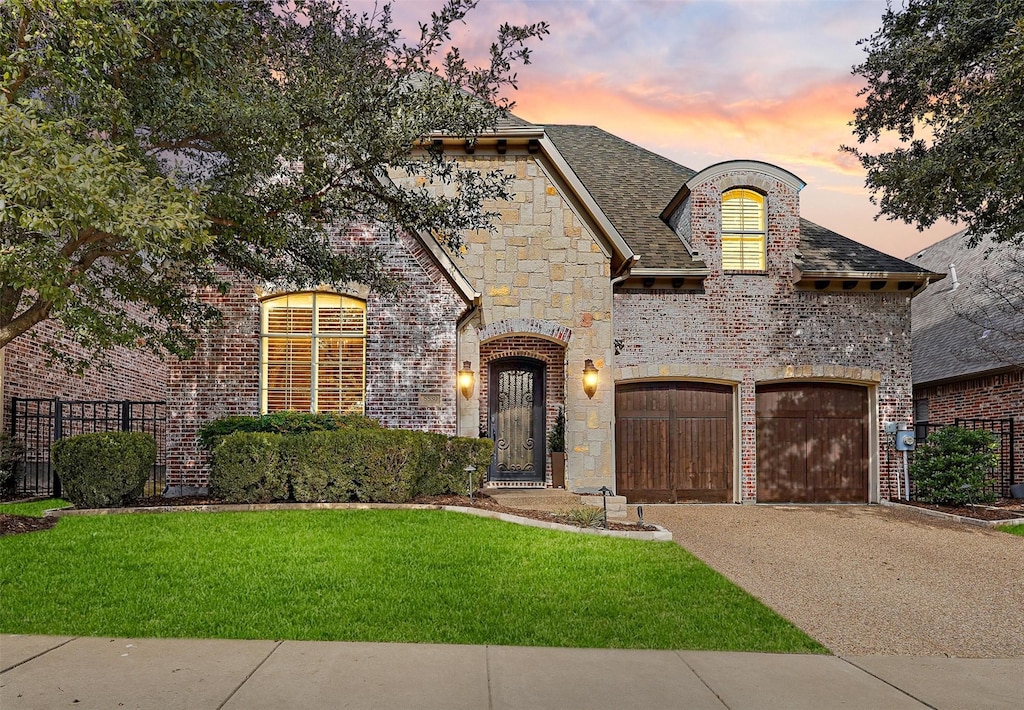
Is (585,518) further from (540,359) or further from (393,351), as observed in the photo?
(540,359)

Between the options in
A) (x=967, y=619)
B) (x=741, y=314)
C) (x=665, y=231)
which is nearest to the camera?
(x=967, y=619)

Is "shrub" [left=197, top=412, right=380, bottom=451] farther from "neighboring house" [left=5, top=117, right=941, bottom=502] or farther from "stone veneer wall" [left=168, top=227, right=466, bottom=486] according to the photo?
"neighboring house" [left=5, top=117, right=941, bottom=502]

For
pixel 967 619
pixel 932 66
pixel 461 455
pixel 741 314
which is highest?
pixel 932 66

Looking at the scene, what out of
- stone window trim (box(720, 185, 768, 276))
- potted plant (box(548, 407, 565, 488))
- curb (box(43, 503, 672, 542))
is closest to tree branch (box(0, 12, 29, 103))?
curb (box(43, 503, 672, 542))

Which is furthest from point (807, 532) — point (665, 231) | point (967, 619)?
point (665, 231)

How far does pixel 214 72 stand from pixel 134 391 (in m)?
11.9

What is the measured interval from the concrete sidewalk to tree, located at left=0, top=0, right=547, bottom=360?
3.64 metres

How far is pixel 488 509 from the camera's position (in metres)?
10.8

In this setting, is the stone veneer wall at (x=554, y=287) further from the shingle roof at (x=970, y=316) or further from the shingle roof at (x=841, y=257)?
the shingle roof at (x=970, y=316)

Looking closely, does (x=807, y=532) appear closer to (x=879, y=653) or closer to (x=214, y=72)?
(x=879, y=653)

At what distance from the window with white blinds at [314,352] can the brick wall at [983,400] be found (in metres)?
13.7

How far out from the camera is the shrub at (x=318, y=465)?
424 inches

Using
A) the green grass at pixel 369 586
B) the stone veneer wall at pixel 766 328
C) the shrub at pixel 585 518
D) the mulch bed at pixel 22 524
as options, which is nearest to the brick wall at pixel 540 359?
the stone veneer wall at pixel 766 328

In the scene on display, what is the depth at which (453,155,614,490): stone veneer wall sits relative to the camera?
14758 mm
